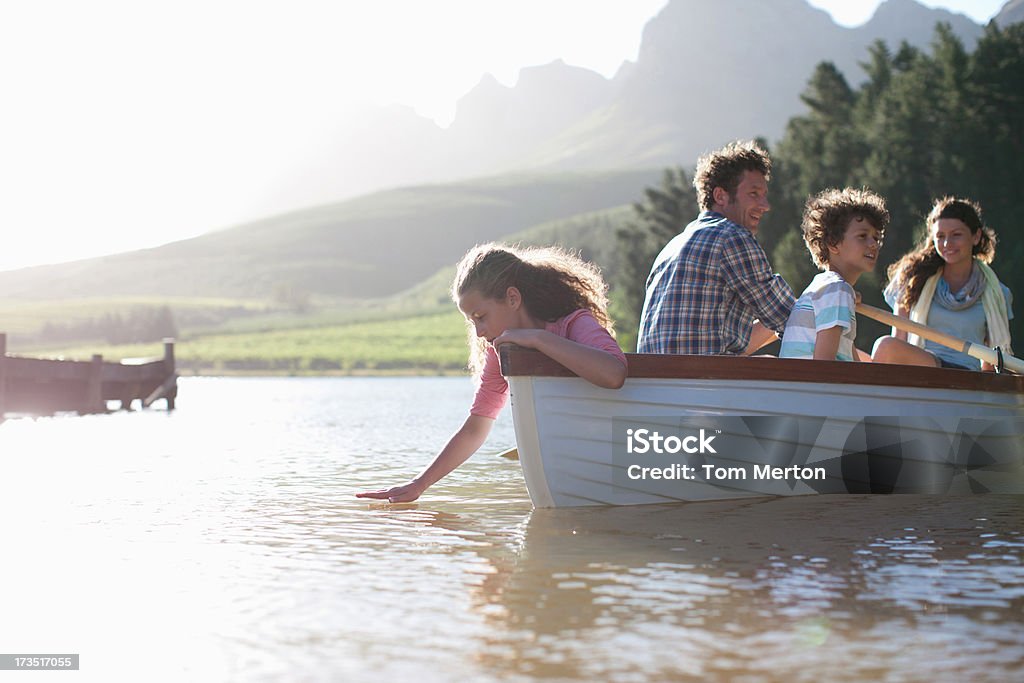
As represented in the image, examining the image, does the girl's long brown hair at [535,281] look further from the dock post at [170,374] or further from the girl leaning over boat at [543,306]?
the dock post at [170,374]

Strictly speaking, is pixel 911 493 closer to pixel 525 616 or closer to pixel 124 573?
pixel 525 616

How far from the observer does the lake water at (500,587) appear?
363 cm

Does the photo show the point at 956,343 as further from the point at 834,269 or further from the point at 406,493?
the point at 406,493

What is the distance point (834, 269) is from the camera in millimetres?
7746

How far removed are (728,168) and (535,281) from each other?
1656 mm

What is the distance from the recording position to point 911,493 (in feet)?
26.5

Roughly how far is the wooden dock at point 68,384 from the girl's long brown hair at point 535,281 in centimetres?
1568

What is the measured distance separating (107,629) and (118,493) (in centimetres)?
471

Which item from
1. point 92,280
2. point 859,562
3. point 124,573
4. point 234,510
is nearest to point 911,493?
point 859,562

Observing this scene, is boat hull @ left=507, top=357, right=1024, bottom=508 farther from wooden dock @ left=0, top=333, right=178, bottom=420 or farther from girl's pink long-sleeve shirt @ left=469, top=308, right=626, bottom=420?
wooden dock @ left=0, top=333, right=178, bottom=420

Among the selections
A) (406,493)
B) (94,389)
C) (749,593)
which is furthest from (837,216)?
(94,389)

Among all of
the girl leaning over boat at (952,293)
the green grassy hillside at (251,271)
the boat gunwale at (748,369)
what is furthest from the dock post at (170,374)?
the green grassy hillside at (251,271)

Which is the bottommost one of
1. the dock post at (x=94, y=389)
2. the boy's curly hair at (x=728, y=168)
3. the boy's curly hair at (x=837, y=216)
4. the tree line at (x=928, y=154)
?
the dock post at (x=94, y=389)

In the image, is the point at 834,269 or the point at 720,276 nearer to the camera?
the point at 720,276
